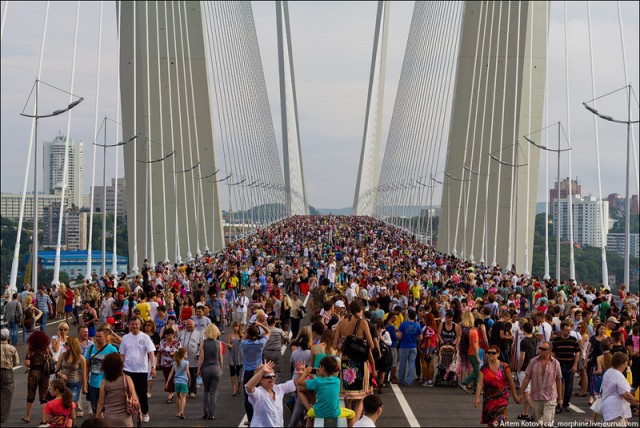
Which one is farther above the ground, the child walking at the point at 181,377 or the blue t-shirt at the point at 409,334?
the blue t-shirt at the point at 409,334

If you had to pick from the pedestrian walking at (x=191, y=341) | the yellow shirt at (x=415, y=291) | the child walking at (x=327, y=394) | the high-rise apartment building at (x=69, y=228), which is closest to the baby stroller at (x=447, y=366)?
the pedestrian walking at (x=191, y=341)

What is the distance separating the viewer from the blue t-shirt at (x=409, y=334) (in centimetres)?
1775

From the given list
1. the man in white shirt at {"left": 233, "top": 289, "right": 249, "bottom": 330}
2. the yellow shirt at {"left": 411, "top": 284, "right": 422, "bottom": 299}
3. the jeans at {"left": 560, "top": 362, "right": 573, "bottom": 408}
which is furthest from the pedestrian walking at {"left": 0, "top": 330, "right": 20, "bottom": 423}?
the yellow shirt at {"left": 411, "top": 284, "right": 422, "bottom": 299}

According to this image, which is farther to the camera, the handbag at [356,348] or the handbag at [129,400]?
the handbag at [356,348]

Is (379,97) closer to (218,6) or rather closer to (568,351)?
(218,6)

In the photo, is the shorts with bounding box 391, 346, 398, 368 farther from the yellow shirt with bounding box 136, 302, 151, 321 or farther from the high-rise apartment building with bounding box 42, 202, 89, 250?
the high-rise apartment building with bounding box 42, 202, 89, 250

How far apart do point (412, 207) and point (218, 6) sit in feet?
103

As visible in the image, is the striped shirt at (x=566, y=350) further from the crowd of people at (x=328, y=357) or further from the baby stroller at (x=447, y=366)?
the baby stroller at (x=447, y=366)

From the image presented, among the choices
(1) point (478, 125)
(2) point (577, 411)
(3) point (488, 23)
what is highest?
(3) point (488, 23)

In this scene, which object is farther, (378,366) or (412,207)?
(412,207)

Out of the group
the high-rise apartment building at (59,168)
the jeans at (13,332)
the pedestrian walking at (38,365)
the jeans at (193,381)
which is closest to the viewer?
the pedestrian walking at (38,365)

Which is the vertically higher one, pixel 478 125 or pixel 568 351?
pixel 478 125

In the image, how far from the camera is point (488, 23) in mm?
61156

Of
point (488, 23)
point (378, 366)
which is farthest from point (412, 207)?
point (378, 366)
